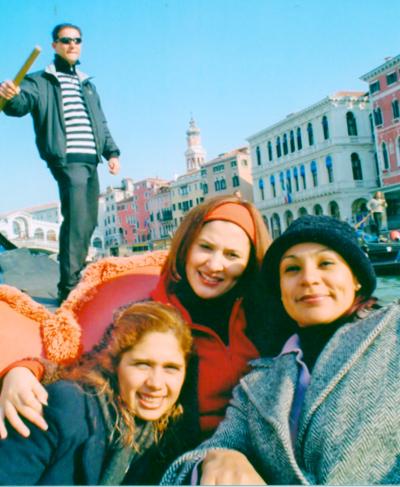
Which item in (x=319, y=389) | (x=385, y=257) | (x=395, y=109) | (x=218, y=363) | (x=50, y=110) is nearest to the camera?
(x=319, y=389)

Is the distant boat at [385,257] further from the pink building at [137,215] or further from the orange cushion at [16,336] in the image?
the orange cushion at [16,336]

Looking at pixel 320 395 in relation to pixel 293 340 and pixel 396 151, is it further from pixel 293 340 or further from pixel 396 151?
pixel 396 151

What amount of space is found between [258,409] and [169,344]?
0.62ft

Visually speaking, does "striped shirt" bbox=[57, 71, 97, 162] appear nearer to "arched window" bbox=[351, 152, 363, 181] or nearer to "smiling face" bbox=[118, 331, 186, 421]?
"smiling face" bbox=[118, 331, 186, 421]

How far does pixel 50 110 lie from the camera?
3.39ft

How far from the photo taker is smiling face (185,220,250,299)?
0.92 metres

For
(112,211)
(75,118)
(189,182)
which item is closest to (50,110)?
(75,118)

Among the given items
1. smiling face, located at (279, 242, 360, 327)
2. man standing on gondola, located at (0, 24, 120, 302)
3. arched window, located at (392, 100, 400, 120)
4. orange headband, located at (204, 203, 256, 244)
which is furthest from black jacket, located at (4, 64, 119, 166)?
Answer: arched window, located at (392, 100, 400, 120)

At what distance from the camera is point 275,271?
85 cm


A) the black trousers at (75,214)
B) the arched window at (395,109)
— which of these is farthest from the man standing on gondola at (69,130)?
the arched window at (395,109)

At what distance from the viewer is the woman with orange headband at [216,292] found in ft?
2.77

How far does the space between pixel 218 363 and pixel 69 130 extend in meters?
0.64

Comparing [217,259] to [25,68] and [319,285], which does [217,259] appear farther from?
[25,68]

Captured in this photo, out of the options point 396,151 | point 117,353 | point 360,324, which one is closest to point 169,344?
point 117,353
